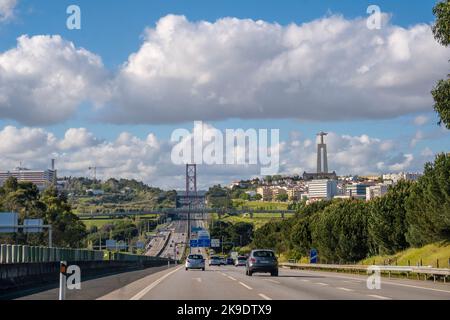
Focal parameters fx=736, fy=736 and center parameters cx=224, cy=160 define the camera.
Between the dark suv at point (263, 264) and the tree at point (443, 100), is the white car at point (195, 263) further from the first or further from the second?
the tree at point (443, 100)

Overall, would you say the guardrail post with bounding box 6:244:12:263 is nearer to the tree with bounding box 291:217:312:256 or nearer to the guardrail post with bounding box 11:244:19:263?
the guardrail post with bounding box 11:244:19:263

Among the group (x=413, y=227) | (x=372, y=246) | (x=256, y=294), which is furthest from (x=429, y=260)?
(x=256, y=294)

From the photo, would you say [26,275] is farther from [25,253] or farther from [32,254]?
[32,254]

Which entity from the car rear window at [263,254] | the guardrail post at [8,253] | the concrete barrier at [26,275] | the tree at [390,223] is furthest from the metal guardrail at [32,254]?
the tree at [390,223]

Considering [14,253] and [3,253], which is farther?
[14,253]

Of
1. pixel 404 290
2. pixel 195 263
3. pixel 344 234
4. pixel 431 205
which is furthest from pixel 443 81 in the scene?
pixel 344 234

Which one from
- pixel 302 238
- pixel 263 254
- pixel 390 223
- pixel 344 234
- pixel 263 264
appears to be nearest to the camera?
pixel 263 264
